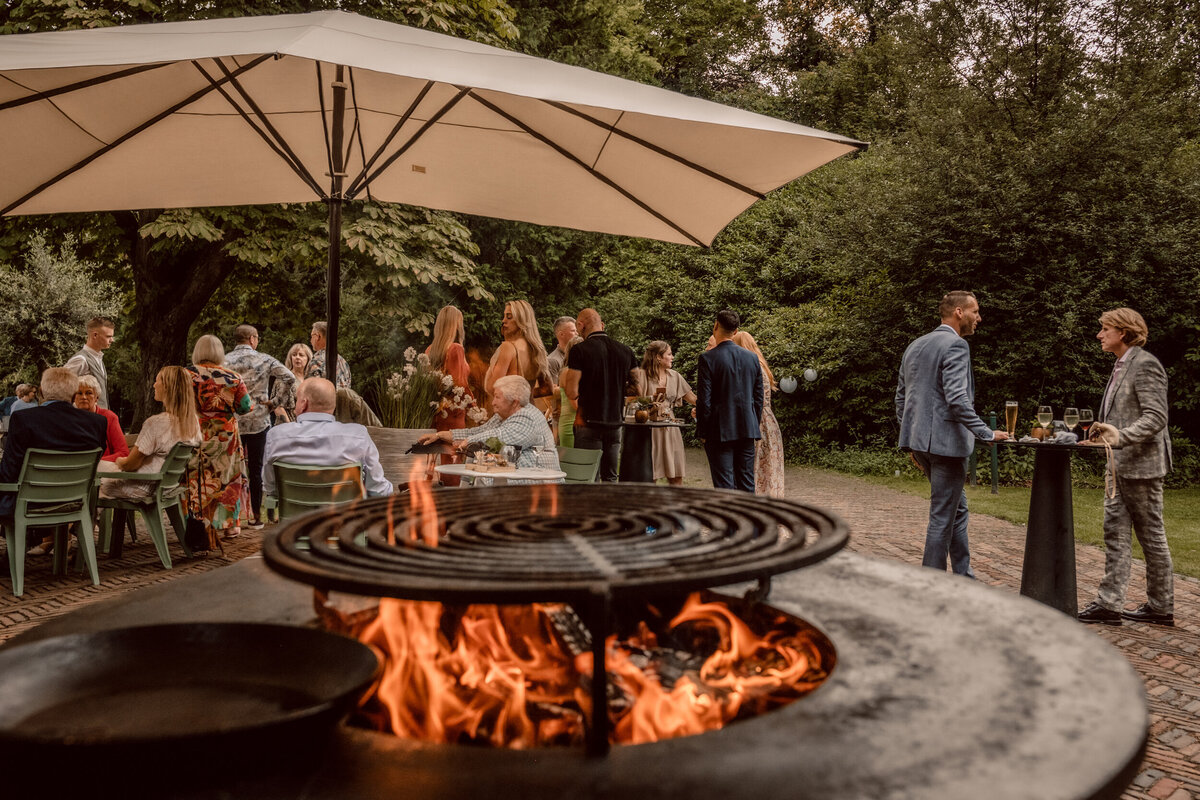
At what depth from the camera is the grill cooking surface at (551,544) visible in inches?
59.6

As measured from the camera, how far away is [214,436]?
26.2ft

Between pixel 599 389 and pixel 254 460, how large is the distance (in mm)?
3999

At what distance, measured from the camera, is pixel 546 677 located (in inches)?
82.7

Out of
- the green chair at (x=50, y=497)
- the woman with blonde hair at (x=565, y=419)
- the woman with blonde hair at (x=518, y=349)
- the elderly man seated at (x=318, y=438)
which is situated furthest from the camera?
the woman with blonde hair at (x=565, y=419)

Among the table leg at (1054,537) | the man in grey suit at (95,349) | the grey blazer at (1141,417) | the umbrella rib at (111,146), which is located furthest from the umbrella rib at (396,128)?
the man in grey suit at (95,349)

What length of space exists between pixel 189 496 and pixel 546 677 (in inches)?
269

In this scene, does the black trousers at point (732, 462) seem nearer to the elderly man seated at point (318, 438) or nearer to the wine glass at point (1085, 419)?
the wine glass at point (1085, 419)

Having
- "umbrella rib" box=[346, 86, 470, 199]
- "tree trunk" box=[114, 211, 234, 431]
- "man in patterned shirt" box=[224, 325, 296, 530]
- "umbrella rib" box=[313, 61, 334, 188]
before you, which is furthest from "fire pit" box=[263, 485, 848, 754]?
"tree trunk" box=[114, 211, 234, 431]

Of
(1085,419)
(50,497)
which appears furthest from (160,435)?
(1085,419)

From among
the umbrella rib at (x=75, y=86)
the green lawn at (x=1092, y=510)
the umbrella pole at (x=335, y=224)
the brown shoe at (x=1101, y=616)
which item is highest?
the umbrella rib at (x=75, y=86)

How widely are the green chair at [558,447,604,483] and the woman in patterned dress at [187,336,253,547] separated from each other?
10.7 feet

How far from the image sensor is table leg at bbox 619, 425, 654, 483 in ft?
31.6

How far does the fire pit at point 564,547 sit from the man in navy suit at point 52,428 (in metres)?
5.56

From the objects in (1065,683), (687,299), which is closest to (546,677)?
(1065,683)
